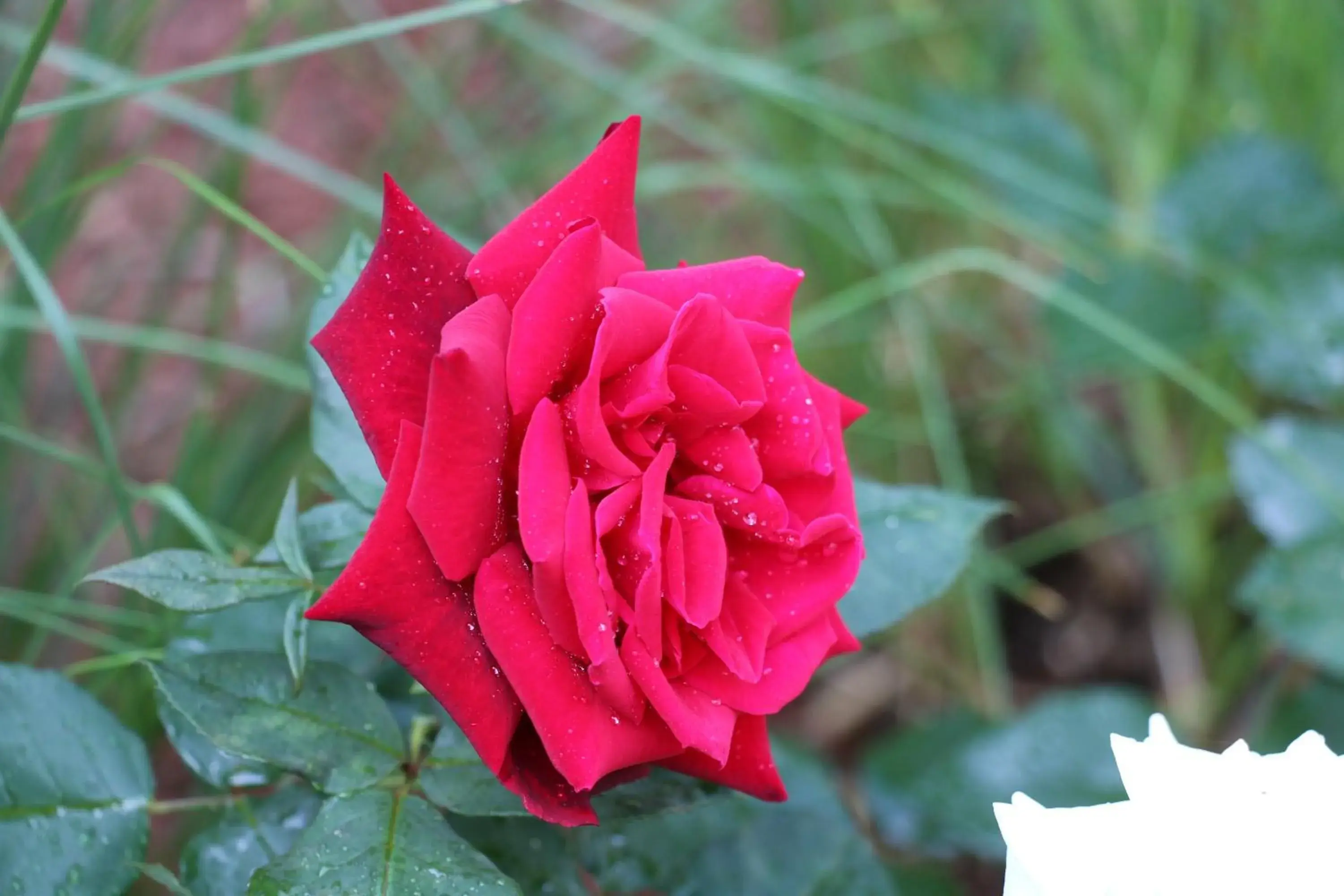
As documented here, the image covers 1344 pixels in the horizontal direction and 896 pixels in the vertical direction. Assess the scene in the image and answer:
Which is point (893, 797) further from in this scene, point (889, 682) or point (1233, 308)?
point (1233, 308)

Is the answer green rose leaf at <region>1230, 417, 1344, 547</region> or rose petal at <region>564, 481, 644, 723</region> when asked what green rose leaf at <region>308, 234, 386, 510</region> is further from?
green rose leaf at <region>1230, 417, 1344, 547</region>

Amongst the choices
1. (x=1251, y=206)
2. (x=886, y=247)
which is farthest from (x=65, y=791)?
(x=1251, y=206)

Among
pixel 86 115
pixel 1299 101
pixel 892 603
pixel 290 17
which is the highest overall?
pixel 1299 101

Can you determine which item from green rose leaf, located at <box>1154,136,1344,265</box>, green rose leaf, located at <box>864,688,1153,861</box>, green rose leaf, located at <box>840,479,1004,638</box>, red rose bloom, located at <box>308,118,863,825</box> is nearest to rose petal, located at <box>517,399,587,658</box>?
red rose bloom, located at <box>308,118,863,825</box>

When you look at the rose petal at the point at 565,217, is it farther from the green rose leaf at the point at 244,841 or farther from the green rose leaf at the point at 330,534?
the green rose leaf at the point at 244,841

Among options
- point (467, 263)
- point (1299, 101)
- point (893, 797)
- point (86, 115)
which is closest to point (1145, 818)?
point (467, 263)

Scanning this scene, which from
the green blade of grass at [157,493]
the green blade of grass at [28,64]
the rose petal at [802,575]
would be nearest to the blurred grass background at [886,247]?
the green blade of grass at [157,493]
